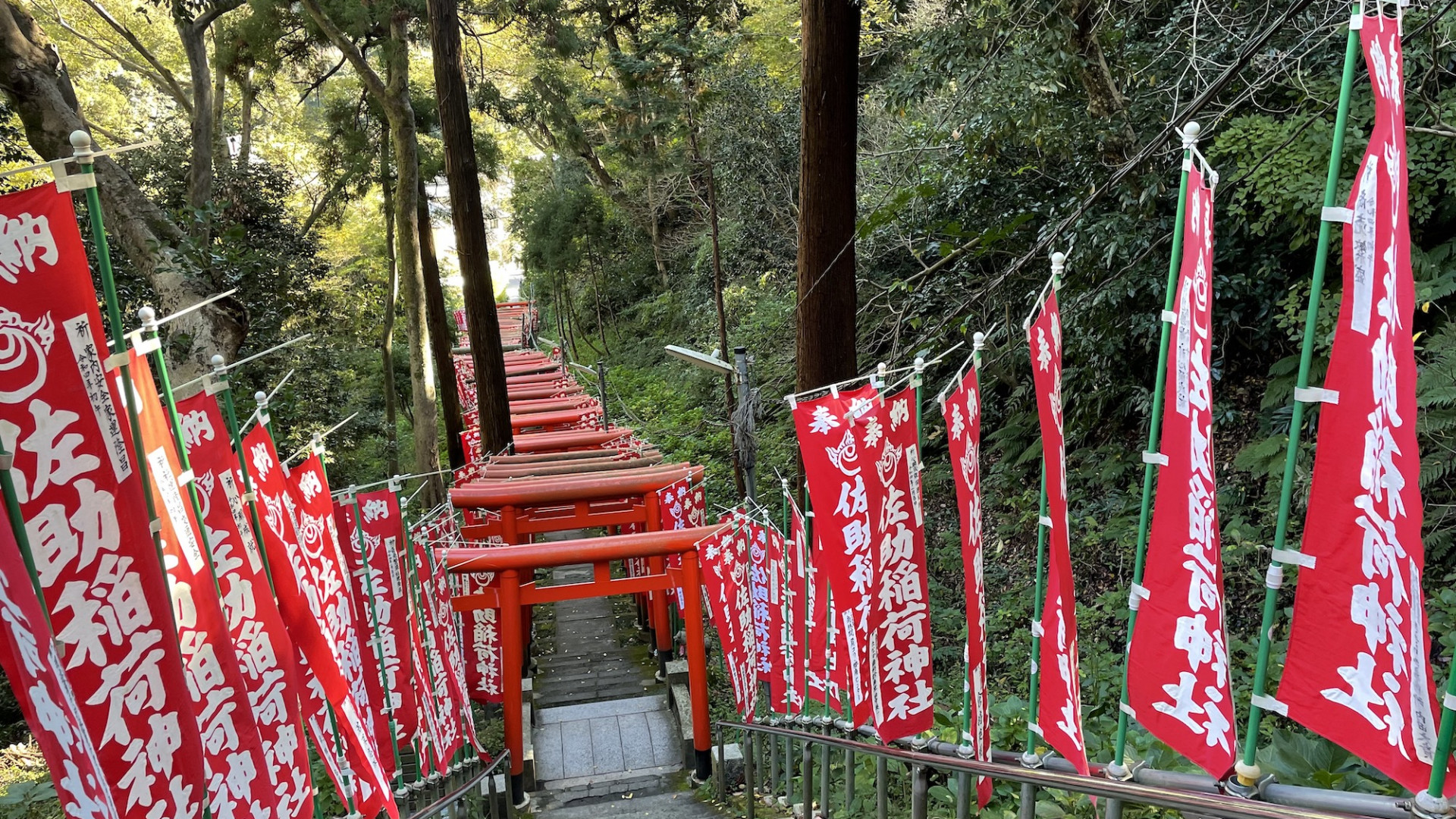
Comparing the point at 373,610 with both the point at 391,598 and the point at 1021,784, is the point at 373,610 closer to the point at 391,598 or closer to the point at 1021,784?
the point at 391,598

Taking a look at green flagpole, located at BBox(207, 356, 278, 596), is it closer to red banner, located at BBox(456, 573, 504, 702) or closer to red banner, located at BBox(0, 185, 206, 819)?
red banner, located at BBox(0, 185, 206, 819)

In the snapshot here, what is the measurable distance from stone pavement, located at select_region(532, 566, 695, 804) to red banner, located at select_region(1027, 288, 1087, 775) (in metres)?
5.09

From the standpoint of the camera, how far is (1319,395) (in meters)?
2.37

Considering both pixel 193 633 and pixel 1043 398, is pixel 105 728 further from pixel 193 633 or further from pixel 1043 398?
pixel 1043 398

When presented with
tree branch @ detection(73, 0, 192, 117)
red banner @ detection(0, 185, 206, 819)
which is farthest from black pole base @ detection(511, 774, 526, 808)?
tree branch @ detection(73, 0, 192, 117)

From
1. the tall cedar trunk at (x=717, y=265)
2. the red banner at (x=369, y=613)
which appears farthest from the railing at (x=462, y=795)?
the tall cedar trunk at (x=717, y=265)

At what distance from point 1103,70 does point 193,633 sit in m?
7.51

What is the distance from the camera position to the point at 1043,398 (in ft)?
10.9

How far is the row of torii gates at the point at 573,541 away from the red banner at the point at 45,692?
5106 millimetres

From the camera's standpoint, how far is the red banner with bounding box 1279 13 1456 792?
222cm

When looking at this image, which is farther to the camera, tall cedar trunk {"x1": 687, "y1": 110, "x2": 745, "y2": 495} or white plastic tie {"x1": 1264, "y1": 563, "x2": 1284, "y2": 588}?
tall cedar trunk {"x1": 687, "y1": 110, "x2": 745, "y2": 495}

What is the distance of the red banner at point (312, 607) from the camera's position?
12.5 feet

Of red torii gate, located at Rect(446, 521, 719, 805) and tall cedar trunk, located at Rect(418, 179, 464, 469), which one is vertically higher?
tall cedar trunk, located at Rect(418, 179, 464, 469)

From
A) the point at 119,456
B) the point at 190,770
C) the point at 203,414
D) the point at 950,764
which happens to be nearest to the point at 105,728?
the point at 190,770
